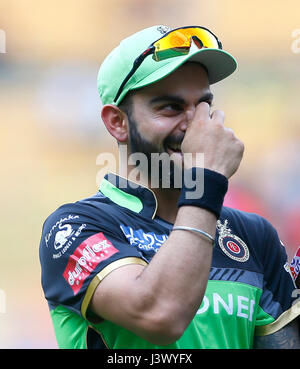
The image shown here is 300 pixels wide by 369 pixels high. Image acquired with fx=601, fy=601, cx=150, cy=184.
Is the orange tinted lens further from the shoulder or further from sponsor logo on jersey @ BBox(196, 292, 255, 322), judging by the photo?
sponsor logo on jersey @ BBox(196, 292, 255, 322)

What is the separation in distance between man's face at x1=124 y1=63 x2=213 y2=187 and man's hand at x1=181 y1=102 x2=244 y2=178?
0.08m

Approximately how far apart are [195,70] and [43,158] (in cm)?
328

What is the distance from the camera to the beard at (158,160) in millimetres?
1817

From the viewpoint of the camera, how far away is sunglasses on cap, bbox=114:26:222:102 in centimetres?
187

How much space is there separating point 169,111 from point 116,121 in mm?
230

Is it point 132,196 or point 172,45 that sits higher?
point 172,45

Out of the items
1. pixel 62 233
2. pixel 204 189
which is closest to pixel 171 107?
pixel 204 189

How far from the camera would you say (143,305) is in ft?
4.66

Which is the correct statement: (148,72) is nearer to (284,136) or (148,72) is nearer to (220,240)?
(220,240)

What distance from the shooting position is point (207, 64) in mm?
1933

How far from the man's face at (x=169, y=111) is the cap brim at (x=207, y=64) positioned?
0.10 feet

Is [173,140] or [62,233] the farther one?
[173,140]

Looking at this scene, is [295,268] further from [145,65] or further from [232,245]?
[145,65]
